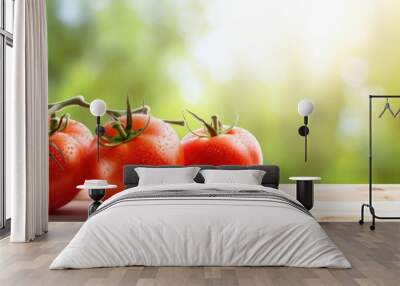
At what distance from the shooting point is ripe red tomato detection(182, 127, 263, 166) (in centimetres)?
745

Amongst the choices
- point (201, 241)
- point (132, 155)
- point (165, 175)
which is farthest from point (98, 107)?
point (201, 241)

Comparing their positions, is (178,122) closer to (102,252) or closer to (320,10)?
(320,10)

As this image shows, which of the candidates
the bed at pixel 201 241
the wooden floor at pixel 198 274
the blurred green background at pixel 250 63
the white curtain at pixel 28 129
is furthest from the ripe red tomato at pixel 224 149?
the bed at pixel 201 241

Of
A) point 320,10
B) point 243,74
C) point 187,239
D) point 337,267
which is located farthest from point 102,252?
point 320,10

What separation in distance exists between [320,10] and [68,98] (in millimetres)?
3371

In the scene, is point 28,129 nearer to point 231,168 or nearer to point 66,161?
point 66,161

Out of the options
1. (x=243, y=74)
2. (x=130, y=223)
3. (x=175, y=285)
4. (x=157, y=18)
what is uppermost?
(x=157, y=18)

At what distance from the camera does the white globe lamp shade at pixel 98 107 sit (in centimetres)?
726

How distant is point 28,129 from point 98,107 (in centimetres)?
139

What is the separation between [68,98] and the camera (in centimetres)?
757

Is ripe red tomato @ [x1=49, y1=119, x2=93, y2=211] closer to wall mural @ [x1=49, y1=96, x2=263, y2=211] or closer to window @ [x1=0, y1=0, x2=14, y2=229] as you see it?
wall mural @ [x1=49, y1=96, x2=263, y2=211]

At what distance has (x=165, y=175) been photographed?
6.85 m

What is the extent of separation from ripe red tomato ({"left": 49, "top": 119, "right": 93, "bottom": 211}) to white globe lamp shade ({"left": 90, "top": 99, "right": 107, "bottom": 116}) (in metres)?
0.35

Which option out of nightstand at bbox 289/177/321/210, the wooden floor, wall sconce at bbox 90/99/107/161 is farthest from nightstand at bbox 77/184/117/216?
nightstand at bbox 289/177/321/210
